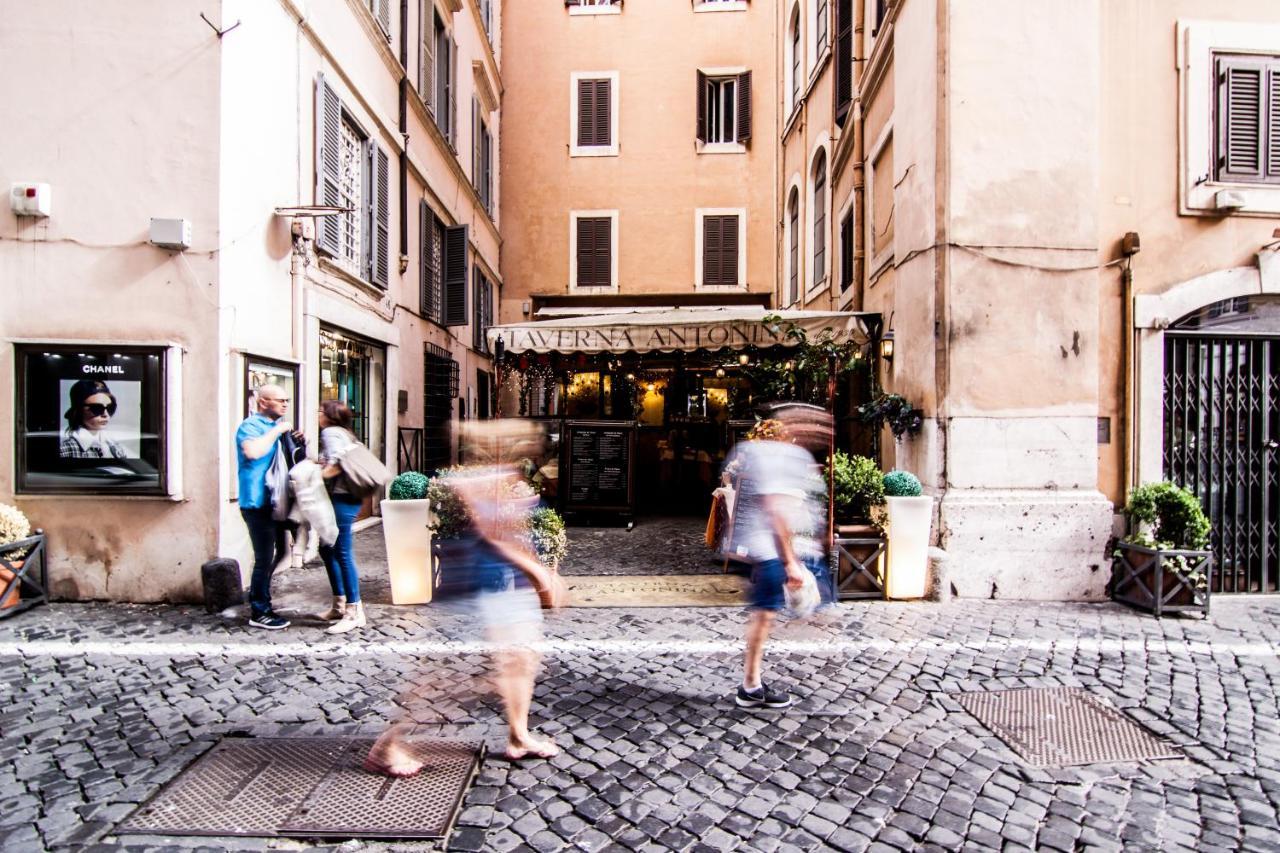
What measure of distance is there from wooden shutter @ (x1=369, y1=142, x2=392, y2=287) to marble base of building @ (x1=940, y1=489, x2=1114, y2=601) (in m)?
7.68

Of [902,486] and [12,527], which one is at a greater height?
[902,486]

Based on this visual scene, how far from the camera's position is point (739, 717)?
3.83m

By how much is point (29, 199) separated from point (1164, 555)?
9723mm

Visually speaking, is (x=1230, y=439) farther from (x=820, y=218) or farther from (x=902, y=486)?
(x=820, y=218)

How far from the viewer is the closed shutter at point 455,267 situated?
13102 millimetres

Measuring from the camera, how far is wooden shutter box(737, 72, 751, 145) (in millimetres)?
17953

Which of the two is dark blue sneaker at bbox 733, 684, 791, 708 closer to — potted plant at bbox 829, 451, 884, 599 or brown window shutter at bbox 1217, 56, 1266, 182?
potted plant at bbox 829, 451, 884, 599

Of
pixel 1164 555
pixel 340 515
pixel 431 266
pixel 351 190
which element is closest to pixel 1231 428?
pixel 1164 555

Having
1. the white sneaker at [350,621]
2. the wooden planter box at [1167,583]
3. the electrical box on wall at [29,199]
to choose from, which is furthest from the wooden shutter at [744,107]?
the white sneaker at [350,621]

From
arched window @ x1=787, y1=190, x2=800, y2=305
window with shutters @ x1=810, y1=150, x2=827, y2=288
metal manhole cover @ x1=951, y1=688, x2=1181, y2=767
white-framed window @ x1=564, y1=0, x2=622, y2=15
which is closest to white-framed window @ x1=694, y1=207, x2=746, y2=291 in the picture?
arched window @ x1=787, y1=190, x2=800, y2=305

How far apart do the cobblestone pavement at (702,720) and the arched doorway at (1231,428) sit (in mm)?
1194

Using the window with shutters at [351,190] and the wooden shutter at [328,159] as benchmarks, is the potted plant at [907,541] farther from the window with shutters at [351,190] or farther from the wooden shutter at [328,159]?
the wooden shutter at [328,159]

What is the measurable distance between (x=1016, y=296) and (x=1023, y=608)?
109 inches

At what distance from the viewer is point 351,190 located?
359 inches
